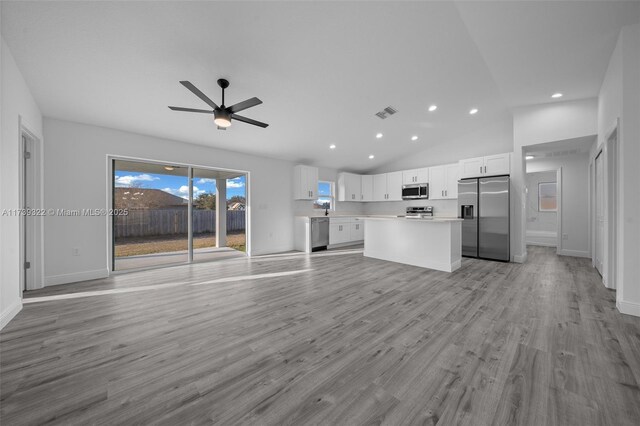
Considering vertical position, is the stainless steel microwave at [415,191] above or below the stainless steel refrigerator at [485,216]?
above

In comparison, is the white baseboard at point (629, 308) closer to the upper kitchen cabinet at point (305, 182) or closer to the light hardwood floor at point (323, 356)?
the light hardwood floor at point (323, 356)

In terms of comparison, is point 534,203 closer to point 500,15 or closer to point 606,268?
point 606,268

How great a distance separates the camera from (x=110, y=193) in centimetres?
412

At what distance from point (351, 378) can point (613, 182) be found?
4280mm

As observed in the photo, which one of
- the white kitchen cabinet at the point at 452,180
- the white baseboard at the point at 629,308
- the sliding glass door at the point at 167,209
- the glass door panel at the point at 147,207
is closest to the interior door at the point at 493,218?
the white kitchen cabinet at the point at 452,180

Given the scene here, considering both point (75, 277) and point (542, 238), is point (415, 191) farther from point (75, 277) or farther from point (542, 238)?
point (75, 277)

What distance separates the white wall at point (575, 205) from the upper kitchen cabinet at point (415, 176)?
312 cm

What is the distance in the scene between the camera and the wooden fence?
5.05 m

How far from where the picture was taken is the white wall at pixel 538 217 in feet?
24.2

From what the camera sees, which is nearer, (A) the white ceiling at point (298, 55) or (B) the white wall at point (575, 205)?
(A) the white ceiling at point (298, 55)

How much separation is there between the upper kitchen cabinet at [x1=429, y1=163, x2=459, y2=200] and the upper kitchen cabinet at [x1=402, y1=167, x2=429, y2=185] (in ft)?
0.48

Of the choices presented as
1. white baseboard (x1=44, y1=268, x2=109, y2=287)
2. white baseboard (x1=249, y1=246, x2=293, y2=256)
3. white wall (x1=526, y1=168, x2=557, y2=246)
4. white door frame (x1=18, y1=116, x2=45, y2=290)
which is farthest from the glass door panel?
white wall (x1=526, y1=168, x2=557, y2=246)

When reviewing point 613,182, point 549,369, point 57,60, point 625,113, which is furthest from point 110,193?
point 613,182

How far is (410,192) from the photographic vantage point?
704 cm
